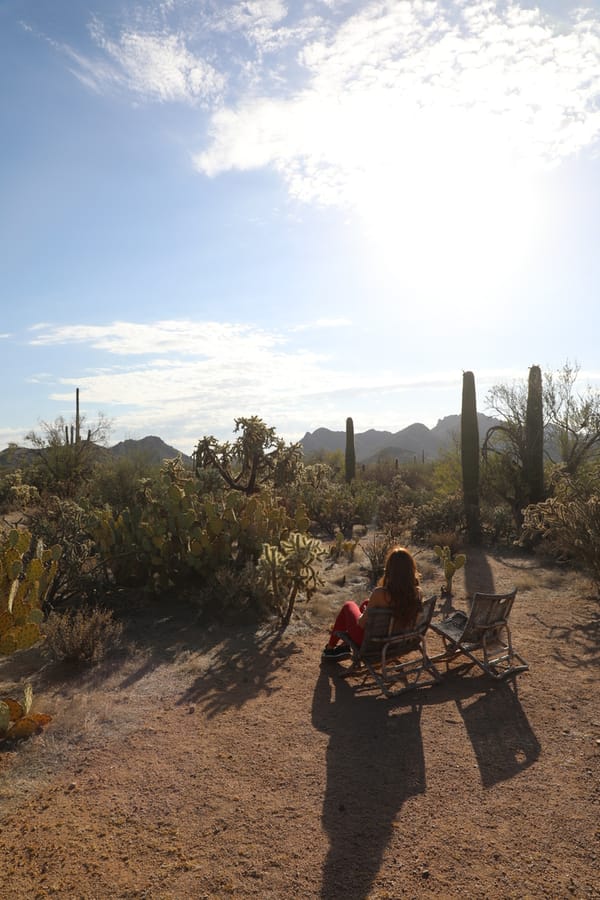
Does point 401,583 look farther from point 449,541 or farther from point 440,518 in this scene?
point 440,518

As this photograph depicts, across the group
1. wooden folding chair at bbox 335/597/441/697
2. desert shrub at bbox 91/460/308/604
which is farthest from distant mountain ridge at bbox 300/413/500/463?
wooden folding chair at bbox 335/597/441/697

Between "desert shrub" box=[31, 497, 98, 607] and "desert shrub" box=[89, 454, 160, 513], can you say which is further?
"desert shrub" box=[89, 454, 160, 513]

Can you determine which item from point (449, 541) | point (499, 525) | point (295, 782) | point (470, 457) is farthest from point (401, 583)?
point (470, 457)

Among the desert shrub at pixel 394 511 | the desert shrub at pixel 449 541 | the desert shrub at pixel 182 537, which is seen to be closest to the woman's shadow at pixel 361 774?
the desert shrub at pixel 182 537

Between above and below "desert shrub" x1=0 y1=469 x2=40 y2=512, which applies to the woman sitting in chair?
below

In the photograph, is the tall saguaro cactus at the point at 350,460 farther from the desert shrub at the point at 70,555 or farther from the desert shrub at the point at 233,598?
the desert shrub at the point at 70,555

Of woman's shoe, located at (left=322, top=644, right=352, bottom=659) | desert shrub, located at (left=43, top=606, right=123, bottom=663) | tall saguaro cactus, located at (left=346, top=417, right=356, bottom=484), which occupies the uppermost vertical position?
tall saguaro cactus, located at (left=346, top=417, right=356, bottom=484)

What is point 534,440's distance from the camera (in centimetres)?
1433

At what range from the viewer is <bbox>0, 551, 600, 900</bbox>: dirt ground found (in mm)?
2887

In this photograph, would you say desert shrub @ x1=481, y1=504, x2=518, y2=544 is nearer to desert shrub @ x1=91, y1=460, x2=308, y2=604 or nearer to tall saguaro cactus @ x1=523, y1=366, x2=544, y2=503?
tall saguaro cactus @ x1=523, y1=366, x2=544, y2=503

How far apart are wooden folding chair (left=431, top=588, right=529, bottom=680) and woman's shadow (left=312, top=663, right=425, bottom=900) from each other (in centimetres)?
79

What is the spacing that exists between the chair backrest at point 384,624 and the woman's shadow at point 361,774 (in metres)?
0.52

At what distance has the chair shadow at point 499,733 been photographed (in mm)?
3828

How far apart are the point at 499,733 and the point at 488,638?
3.85ft
